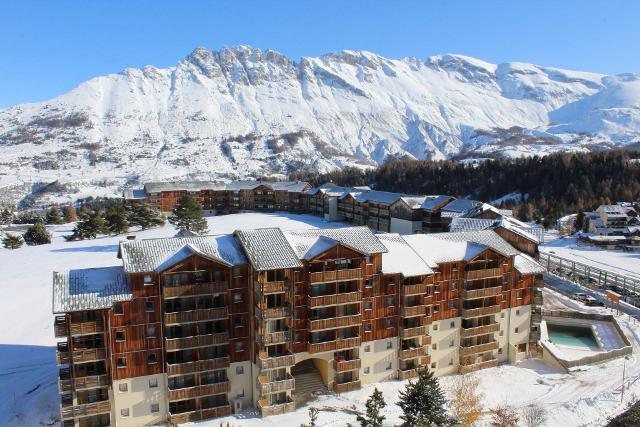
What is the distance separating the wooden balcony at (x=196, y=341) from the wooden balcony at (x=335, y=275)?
7.49 m

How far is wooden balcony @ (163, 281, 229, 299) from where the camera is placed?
1278 inches

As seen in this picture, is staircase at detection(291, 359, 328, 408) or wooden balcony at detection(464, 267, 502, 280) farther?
wooden balcony at detection(464, 267, 502, 280)

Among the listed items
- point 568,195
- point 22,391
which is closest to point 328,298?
point 22,391

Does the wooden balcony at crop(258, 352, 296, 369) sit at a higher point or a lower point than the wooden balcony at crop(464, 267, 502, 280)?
lower

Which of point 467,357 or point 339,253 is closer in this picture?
point 339,253

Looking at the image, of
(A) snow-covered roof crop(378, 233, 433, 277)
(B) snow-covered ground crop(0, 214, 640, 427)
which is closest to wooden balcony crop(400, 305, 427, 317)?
(A) snow-covered roof crop(378, 233, 433, 277)

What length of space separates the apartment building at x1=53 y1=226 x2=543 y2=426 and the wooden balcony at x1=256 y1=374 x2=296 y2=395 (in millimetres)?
97

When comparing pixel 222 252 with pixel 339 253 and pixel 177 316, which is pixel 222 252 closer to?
pixel 177 316

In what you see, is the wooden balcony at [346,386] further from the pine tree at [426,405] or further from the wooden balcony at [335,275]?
the wooden balcony at [335,275]

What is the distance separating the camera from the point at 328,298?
3600 cm

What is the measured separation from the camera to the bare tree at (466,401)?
109ft

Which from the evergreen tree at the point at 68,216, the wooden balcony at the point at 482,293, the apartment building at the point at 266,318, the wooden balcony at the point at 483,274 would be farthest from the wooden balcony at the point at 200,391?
the evergreen tree at the point at 68,216

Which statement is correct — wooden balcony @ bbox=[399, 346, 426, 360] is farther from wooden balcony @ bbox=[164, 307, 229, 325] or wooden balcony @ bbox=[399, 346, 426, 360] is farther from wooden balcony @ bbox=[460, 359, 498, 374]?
wooden balcony @ bbox=[164, 307, 229, 325]

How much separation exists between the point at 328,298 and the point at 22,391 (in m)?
25.0
